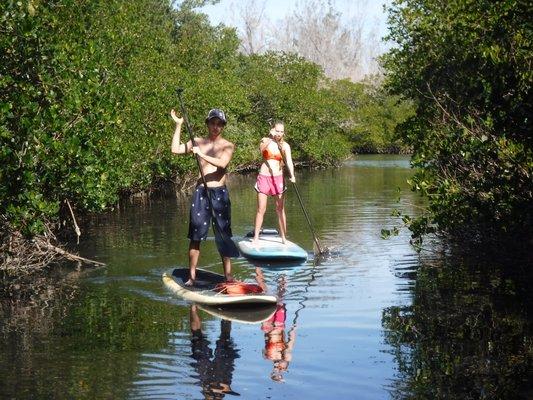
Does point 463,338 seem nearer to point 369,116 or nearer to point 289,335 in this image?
point 289,335

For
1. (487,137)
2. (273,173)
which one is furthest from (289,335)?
(273,173)

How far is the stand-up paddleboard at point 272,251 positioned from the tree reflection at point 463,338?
2.23 metres

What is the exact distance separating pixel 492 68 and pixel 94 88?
559 centimetres

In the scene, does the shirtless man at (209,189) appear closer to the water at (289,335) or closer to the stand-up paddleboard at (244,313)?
the water at (289,335)

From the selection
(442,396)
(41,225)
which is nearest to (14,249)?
(41,225)

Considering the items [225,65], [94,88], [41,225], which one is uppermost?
[225,65]

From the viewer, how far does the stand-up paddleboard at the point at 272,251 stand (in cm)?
1349

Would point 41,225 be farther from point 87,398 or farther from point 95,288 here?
point 87,398

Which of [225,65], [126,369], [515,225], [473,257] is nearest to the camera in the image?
[126,369]

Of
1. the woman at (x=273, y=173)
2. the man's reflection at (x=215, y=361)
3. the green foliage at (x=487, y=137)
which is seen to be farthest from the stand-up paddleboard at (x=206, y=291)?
the woman at (x=273, y=173)

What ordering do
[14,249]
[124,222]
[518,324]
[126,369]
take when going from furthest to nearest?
[124,222]
[14,249]
[518,324]
[126,369]

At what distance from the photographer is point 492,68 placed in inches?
448

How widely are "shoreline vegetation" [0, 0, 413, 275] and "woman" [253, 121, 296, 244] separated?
2498mm

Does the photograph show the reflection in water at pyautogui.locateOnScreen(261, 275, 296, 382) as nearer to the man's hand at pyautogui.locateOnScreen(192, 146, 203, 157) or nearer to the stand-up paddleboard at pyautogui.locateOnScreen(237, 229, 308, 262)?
the man's hand at pyautogui.locateOnScreen(192, 146, 203, 157)
